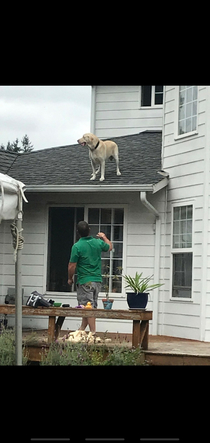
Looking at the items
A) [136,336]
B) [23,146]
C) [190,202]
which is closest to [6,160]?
[190,202]

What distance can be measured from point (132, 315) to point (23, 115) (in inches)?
1194

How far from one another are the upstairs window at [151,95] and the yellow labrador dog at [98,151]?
3670 mm

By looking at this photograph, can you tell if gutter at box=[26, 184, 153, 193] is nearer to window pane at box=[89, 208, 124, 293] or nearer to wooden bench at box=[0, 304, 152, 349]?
window pane at box=[89, 208, 124, 293]

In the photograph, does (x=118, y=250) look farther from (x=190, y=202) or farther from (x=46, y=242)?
(x=190, y=202)

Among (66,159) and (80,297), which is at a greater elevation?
(66,159)

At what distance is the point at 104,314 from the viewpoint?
8500mm

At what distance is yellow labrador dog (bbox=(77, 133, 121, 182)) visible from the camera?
1209 centimetres

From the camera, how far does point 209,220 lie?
10.7m

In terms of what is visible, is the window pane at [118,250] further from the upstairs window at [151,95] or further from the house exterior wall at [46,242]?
the upstairs window at [151,95]

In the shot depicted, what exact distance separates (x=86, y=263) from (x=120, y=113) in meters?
7.75

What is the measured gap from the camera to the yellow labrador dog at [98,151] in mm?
12094
